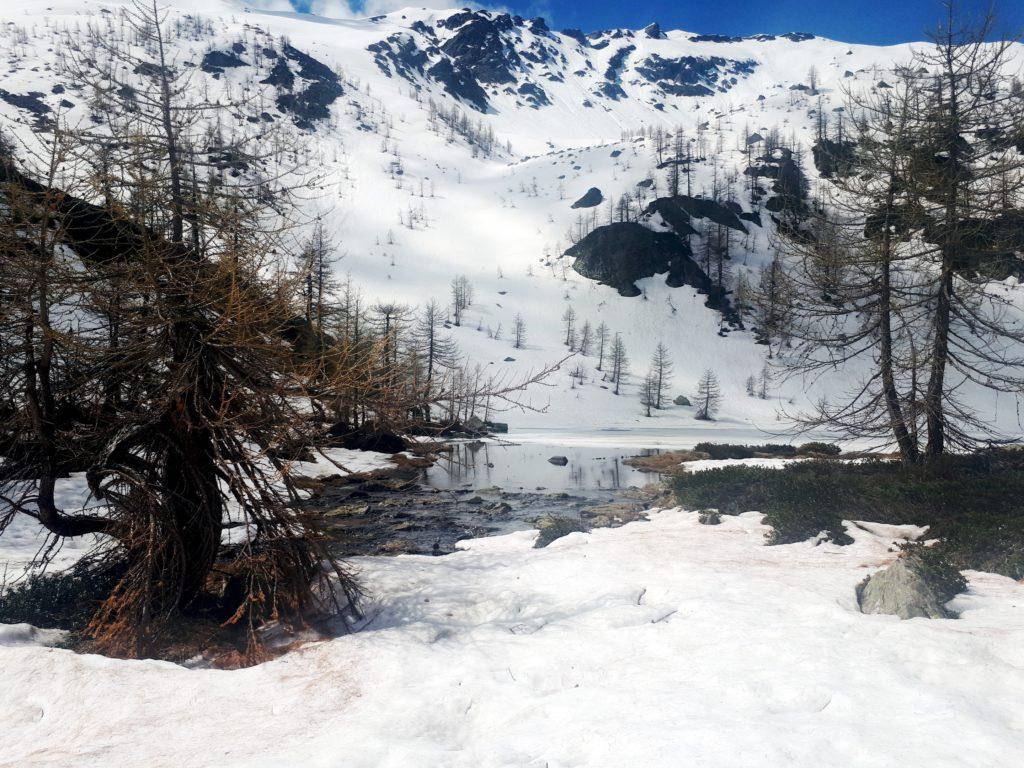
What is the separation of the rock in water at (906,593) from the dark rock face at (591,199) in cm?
12919

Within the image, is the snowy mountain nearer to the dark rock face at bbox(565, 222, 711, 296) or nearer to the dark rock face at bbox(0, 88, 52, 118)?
the dark rock face at bbox(565, 222, 711, 296)

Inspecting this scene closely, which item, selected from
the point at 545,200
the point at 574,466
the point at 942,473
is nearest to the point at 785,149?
the point at 545,200

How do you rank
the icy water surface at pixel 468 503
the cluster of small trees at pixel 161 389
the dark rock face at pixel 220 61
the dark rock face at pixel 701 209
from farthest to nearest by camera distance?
the dark rock face at pixel 220 61
the dark rock face at pixel 701 209
the icy water surface at pixel 468 503
the cluster of small trees at pixel 161 389

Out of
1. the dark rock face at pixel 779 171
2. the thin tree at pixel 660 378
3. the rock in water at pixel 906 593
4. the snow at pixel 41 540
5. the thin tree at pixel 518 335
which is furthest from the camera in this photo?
the dark rock face at pixel 779 171

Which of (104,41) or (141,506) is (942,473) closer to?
(141,506)

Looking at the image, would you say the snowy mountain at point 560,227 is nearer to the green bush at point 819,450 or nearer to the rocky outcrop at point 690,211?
the rocky outcrop at point 690,211

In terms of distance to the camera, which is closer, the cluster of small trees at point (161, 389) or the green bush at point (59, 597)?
the cluster of small trees at point (161, 389)

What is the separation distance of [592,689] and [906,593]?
3.50 metres

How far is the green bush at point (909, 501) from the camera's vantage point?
705 centimetres

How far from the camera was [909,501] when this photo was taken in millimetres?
9242

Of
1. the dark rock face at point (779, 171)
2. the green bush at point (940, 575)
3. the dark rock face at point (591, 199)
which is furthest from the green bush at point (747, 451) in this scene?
the dark rock face at point (591, 199)

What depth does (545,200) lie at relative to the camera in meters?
140

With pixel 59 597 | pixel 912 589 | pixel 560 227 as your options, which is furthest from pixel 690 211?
pixel 59 597

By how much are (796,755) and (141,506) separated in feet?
21.4
